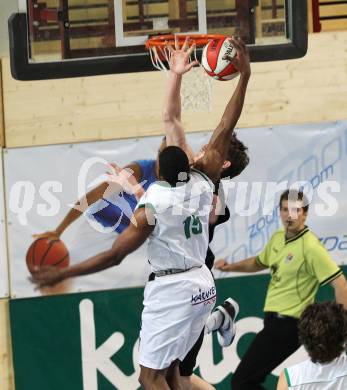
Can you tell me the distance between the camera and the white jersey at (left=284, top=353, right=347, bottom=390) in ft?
18.2

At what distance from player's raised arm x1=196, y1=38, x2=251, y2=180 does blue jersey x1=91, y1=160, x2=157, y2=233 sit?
3345 millimetres

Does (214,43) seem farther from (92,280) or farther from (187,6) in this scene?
(92,280)

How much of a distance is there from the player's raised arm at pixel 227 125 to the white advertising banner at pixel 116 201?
131 inches

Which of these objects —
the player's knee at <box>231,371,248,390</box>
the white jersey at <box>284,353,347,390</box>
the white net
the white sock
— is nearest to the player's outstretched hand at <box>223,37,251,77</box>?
the white net

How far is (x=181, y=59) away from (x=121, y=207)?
3.12m

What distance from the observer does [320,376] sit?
555 cm

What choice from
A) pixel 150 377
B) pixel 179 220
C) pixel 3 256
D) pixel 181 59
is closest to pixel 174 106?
pixel 181 59

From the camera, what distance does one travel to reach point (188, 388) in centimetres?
755

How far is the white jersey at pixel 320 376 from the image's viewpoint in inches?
218

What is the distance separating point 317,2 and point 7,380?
4979mm

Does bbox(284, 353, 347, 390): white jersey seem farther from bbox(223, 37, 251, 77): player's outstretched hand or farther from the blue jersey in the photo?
the blue jersey

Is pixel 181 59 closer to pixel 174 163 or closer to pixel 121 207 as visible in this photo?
pixel 174 163

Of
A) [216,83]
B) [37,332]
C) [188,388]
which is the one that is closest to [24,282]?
[37,332]

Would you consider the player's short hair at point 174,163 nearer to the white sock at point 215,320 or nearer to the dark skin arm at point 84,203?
the white sock at point 215,320
